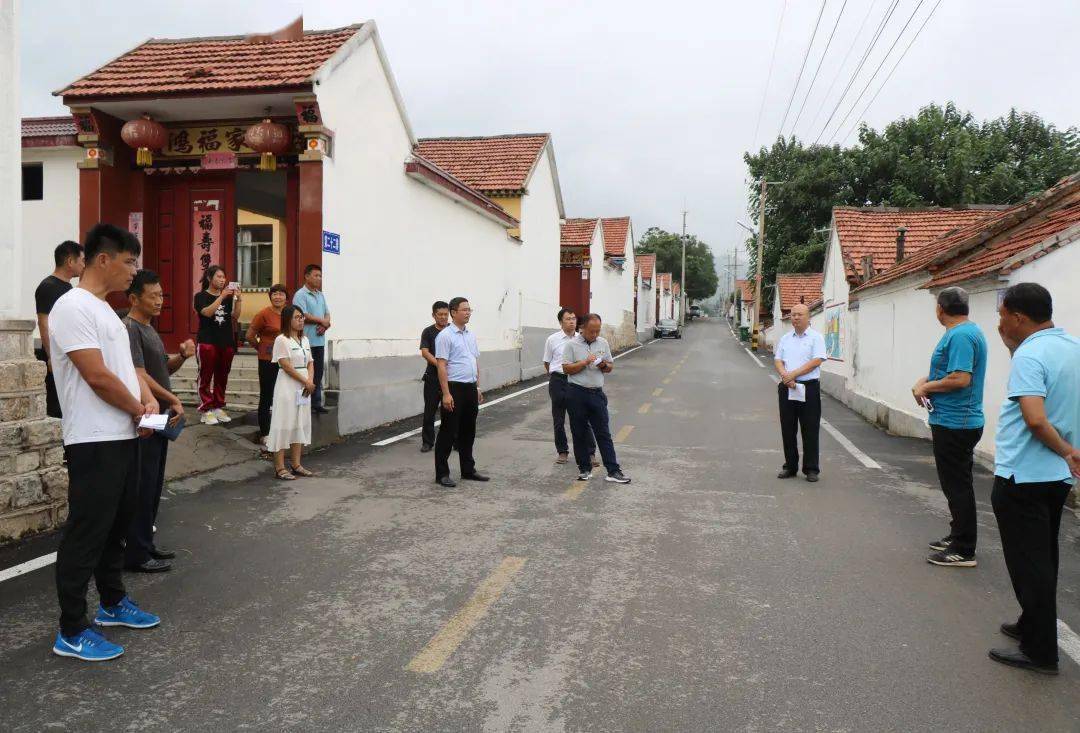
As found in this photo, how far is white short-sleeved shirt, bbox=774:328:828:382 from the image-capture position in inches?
350

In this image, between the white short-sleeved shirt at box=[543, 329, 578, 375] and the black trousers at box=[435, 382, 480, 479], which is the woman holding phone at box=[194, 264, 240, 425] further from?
the white short-sleeved shirt at box=[543, 329, 578, 375]

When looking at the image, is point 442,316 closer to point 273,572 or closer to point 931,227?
point 273,572

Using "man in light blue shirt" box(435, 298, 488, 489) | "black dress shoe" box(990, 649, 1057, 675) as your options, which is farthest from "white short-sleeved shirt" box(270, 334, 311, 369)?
"black dress shoe" box(990, 649, 1057, 675)

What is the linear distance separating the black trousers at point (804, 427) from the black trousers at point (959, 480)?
111 inches

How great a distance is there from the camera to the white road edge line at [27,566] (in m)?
4.96

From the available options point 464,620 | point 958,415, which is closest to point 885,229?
point 958,415

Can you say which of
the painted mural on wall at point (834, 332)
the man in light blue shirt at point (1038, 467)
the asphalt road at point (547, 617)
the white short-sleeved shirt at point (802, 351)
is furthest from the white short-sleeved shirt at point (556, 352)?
the painted mural on wall at point (834, 332)

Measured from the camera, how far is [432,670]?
372 cm

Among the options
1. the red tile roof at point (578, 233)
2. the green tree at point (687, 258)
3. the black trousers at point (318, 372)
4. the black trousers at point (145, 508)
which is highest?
the green tree at point (687, 258)

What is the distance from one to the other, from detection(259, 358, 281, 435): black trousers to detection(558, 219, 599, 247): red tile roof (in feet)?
86.1

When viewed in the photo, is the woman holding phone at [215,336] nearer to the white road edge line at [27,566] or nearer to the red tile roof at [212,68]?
the red tile roof at [212,68]

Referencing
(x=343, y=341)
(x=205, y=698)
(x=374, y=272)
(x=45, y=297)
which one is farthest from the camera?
(x=374, y=272)

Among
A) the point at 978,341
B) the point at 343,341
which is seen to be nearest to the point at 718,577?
the point at 978,341

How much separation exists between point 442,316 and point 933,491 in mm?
6372
